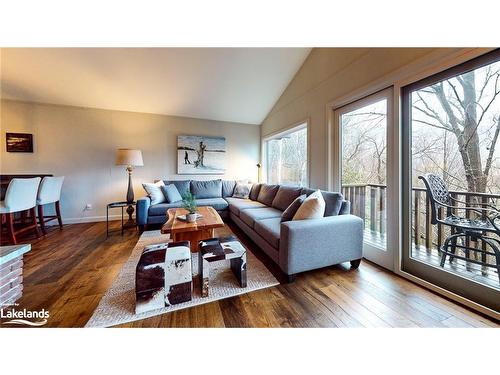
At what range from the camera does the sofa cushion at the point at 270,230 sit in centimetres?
185

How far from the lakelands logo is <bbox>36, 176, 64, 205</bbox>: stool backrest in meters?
2.29

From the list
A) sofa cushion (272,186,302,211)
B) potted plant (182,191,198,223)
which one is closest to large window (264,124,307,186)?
sofa cushion (272,186,302,211)

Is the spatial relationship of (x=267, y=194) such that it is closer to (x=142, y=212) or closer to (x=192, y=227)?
(x=192, y=227)

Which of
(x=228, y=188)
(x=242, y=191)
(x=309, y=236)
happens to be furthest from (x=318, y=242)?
(x=228, y=188)

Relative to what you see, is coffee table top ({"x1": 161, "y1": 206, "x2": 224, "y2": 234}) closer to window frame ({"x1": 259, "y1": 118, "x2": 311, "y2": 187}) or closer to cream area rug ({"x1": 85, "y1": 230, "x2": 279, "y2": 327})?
cream area rug ({"x1": 85, "y1": 230, "x2": 279, "y2": 327})

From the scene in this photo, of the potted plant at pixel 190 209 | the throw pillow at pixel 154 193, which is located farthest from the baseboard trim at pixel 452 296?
the throw pillow at pixel 154 193

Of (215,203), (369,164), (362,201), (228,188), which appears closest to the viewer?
(369,164)

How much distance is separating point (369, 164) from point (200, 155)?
3400 millimetres

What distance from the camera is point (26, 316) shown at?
1.29 m

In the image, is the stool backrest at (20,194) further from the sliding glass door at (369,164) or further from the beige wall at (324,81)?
the sliding glass door at (369,164)

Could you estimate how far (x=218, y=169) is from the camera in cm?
454

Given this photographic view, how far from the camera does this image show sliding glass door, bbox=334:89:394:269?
2031mm
